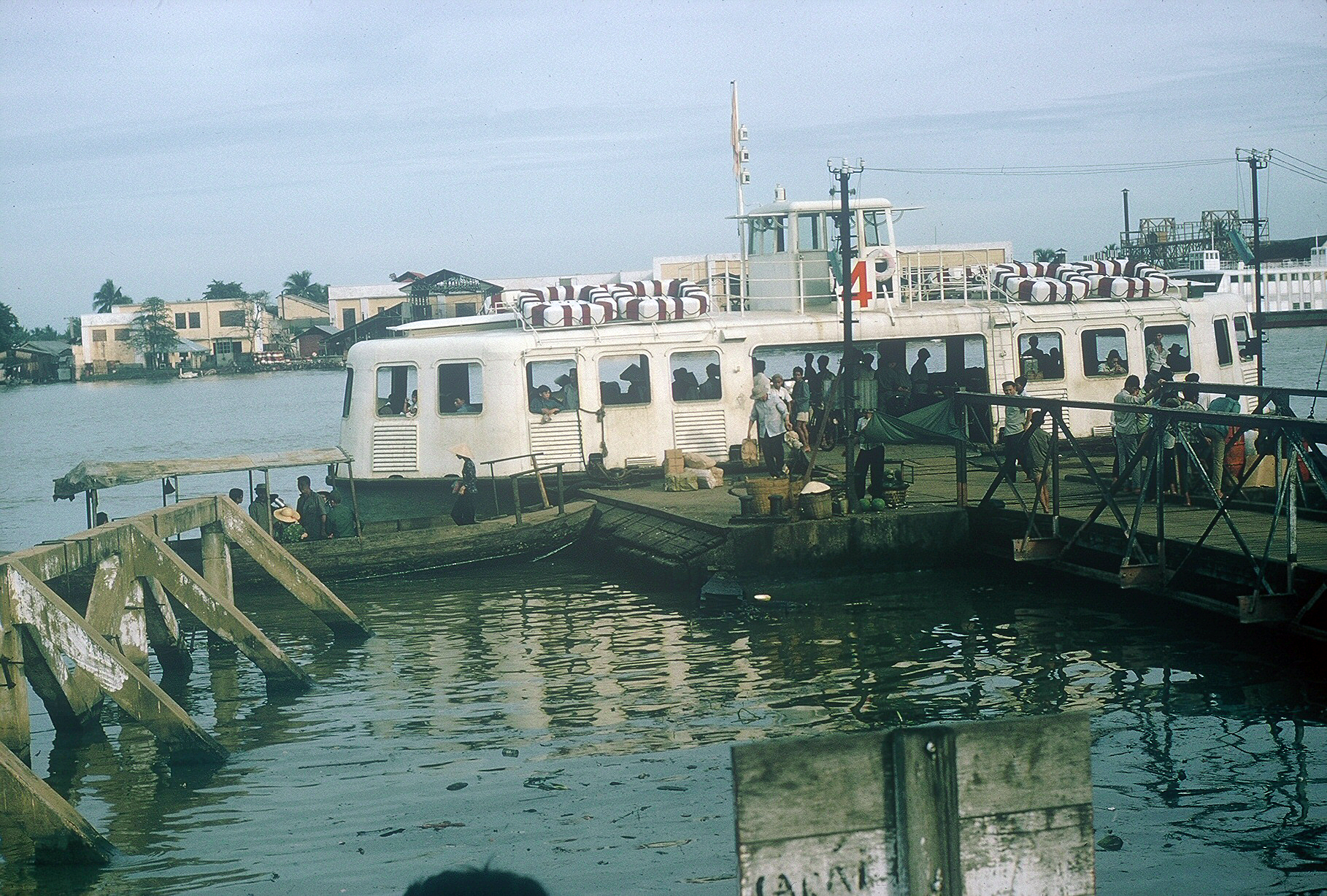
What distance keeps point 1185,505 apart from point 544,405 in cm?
982

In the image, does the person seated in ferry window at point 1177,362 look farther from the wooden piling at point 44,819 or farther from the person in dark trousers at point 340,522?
the wooden piling at point 44,819

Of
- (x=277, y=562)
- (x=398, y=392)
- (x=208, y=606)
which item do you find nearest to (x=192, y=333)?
(x=398, y=392)

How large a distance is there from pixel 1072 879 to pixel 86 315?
128175 mm

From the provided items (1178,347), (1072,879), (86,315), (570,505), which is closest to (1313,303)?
(1178,347)

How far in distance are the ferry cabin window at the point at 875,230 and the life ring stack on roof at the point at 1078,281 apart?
1965 mm

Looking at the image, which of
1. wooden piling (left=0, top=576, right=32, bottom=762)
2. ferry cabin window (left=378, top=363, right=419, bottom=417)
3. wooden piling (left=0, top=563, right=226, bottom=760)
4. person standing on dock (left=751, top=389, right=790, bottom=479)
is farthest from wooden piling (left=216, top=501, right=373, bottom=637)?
person standing on dock (left=751, top=389, right=790, bottom=479)

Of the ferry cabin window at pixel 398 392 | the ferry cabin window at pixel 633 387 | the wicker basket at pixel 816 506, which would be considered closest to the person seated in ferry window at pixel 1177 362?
the wicker basket at pixel 816 506

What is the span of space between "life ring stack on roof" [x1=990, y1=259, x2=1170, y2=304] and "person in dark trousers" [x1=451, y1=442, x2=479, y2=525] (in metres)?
9.62

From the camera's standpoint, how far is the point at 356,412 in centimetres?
2152

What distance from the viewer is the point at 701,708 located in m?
11.9

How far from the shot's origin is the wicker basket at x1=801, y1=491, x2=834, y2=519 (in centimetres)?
1675

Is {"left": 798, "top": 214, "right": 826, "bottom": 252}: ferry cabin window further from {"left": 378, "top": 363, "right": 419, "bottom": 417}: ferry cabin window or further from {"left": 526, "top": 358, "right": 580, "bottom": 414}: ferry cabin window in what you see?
{"left": 378, "top": 363, "right": 419, "bottom": 417}: ferry cabin window

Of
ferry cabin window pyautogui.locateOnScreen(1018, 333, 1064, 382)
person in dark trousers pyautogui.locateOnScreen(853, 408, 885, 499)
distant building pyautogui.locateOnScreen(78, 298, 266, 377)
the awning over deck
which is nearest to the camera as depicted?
the awning over deck

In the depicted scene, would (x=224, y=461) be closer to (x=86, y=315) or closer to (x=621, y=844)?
(x=621, y=844)
